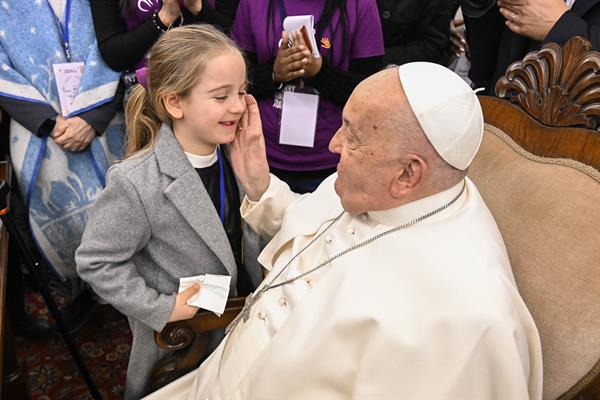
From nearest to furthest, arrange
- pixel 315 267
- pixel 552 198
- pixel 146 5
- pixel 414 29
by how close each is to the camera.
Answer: pixel 552 198 → pixel 315 267 → pixel 146 5 → pixel 414 29

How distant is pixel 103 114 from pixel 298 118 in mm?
938

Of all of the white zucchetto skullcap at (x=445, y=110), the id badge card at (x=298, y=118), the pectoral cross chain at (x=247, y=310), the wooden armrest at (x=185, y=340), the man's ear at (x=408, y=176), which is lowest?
the wooden armrest at (x=185, y=340)

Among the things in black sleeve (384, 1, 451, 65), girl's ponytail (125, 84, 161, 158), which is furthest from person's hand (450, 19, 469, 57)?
girl's ponytail (125, 84, 161, 158)

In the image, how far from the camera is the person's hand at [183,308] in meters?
1.61

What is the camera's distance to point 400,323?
119 centimetres

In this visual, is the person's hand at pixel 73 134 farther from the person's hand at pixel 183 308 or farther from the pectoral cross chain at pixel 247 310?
the pectoral cross chain at pixel 247 310

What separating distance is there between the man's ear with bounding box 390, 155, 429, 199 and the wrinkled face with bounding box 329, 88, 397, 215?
18mm

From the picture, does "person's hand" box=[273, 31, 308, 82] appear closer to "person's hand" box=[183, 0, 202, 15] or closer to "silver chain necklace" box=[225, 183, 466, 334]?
"person's hand" box=[183, 0, 202, 15]

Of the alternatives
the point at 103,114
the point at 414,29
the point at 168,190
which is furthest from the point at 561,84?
the point at 103,114

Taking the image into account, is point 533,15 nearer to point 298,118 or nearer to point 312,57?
point 312,57

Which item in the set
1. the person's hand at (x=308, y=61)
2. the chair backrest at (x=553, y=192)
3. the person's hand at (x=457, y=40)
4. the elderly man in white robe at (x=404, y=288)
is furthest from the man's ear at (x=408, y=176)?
the person's hand at (x=457, y=40)

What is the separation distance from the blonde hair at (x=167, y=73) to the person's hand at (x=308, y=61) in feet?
1.42

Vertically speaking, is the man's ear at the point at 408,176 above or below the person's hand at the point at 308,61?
above

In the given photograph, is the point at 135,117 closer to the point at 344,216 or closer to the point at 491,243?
the point at 344,216
